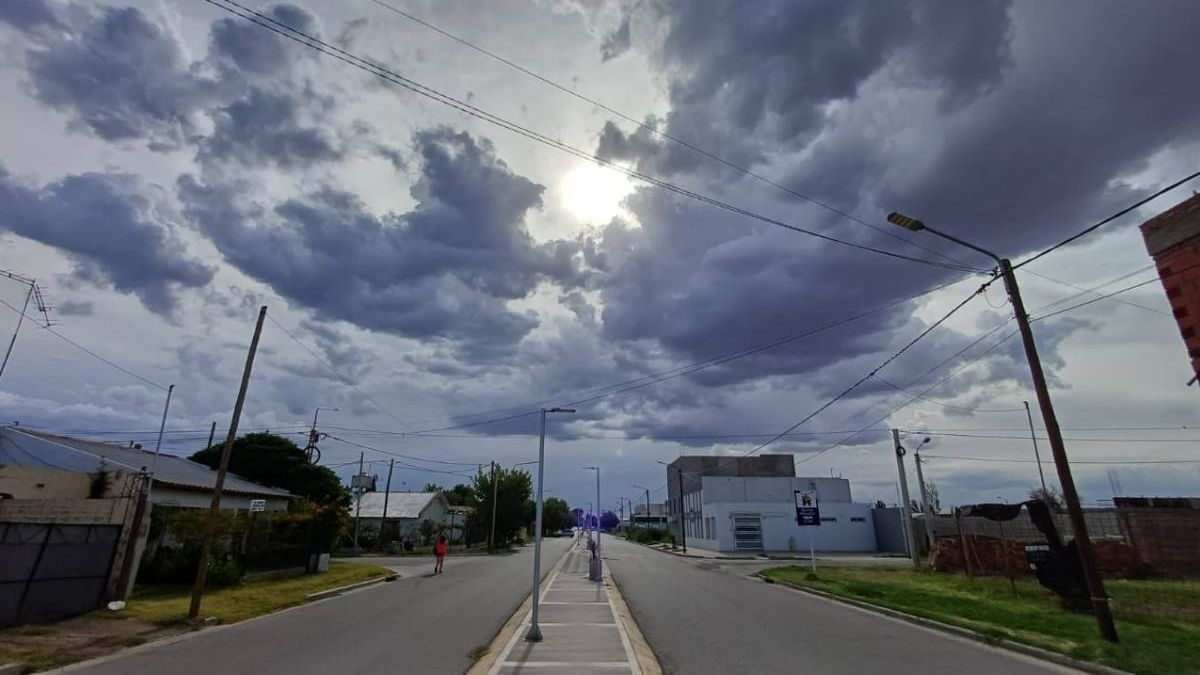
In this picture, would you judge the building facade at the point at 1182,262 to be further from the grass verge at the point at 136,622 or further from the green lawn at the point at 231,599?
the green lawn at the point at 231,599

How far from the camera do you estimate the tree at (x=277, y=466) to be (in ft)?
114

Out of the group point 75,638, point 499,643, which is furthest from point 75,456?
point 499,643

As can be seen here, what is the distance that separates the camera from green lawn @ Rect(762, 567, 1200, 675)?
10328 millimetres

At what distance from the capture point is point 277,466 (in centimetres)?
3506

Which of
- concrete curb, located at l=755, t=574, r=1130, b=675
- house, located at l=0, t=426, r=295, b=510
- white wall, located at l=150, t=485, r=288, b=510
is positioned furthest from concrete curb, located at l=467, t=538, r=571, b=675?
white wall, located at l=150, t=485, r=288, b=510

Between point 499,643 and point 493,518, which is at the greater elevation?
point 493,518

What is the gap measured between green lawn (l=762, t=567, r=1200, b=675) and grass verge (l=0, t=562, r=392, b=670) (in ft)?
58.5

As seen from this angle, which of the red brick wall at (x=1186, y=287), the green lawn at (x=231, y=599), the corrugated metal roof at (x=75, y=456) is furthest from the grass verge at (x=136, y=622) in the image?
the red brick wall at (x=1186, y=287)

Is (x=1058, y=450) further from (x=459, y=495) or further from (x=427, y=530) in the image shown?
(x=459, y=495)

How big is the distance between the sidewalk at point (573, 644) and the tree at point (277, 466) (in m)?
22.6

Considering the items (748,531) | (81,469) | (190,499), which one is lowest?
(748,531)

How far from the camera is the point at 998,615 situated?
14594mm

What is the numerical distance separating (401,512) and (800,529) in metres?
40.6

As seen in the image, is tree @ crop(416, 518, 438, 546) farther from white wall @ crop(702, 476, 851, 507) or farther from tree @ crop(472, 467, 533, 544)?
white wall @ crop(702, 476, 851, 507)
